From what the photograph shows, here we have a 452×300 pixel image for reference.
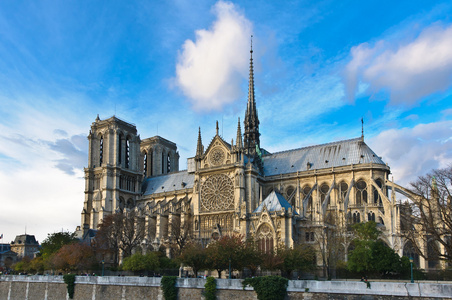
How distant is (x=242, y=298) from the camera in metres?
31.8

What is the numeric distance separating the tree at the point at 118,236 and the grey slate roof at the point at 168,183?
14.0 m

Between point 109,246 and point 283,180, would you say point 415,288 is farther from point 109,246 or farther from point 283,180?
point 109,246

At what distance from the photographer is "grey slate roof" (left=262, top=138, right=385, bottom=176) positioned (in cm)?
6019

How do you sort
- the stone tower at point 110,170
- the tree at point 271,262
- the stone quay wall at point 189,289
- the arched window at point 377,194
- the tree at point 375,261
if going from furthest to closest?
1. the stone tower at point 110,170
2. the arched window at point 377,194
3. the tree at point 271,262
4. the tree at point 375,261
5. the stone quay wall at point 189,289

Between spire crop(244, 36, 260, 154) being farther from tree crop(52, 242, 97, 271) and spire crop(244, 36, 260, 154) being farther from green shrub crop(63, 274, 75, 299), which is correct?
green shrub crop(63, 274, 75, 299)

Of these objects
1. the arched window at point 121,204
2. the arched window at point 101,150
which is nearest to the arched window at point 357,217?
the arched window at point 121,204

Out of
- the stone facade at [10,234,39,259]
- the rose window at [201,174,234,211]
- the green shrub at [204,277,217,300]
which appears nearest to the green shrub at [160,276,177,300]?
the green shrub at [204,277,217,300]

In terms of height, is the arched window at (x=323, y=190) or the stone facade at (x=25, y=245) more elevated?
the arched window at (x=323, y=190)

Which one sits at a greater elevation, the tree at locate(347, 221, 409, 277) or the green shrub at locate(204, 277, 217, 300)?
the tree at locate(347, 221, 409, 277)

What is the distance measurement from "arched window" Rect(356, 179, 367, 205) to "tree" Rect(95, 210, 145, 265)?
93.1 ft

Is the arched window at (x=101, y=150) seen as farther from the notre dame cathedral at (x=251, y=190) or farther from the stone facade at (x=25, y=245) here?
the stone facade at (x=25, y=245)

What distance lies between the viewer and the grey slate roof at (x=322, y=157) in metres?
60.2

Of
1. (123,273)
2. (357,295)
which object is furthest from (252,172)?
(357,295)

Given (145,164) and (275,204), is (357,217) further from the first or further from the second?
(145,164)
